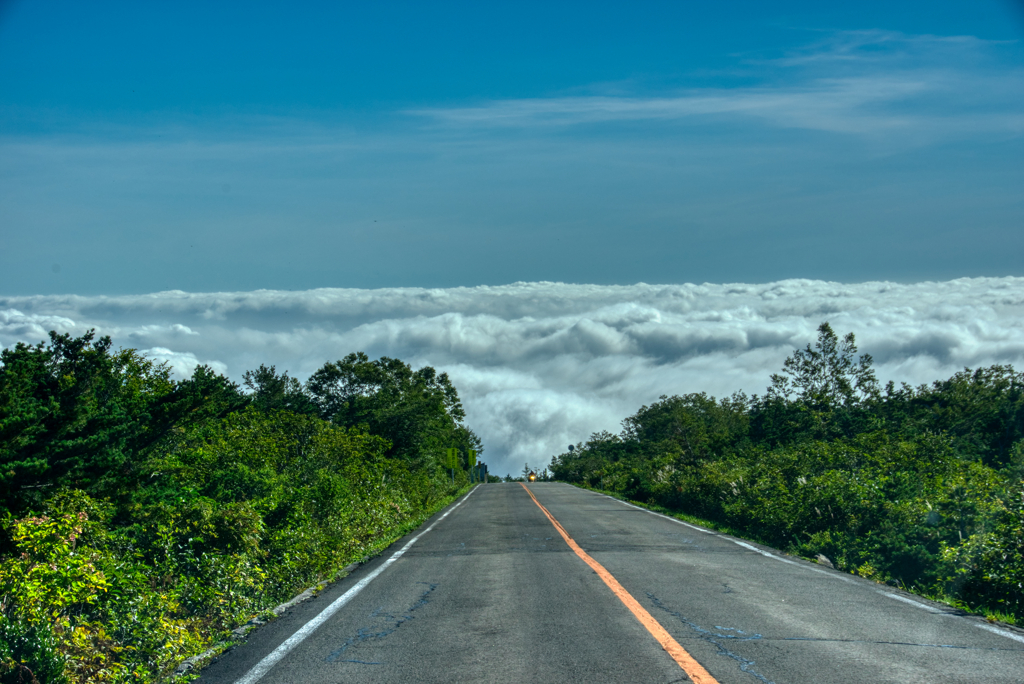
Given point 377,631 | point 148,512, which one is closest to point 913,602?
point 377,631

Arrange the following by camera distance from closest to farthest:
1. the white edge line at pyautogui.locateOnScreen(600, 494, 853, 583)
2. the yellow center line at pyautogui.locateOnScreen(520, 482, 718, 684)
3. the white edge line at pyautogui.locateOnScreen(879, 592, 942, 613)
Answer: the yellow center line at pyautogui.locateOnScreen(520, 482, 718, 684), the white edge line at pyautogui.locateOnScreen(879, 592, 942, 613), the white edge line at pyautogui.locateOnScreen(600, 494, 853, 583)

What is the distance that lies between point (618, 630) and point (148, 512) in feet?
29.0

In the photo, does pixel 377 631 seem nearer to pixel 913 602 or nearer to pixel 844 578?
pixel 913 602

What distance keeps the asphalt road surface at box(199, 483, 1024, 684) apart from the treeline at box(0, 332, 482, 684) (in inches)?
32.2

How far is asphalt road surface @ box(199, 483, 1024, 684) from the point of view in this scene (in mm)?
5398

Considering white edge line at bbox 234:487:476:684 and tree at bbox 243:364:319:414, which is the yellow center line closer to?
white edge line at bbox 234:487:476:684

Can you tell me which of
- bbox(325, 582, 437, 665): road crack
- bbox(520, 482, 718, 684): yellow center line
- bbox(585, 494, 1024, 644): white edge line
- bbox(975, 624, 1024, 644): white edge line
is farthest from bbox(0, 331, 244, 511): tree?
bbox(975, 624, 1024, 644): white edge line

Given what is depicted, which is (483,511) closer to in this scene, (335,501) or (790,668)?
(335,501)

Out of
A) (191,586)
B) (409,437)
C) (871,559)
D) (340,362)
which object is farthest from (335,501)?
(340,362)

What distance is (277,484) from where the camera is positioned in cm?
1566

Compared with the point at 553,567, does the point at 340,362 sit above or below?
above

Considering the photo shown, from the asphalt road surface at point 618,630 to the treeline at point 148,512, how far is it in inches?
32.2

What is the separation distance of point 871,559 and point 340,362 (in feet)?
212

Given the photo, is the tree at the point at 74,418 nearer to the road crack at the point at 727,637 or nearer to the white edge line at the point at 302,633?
the white edge line at the point at 302,633
